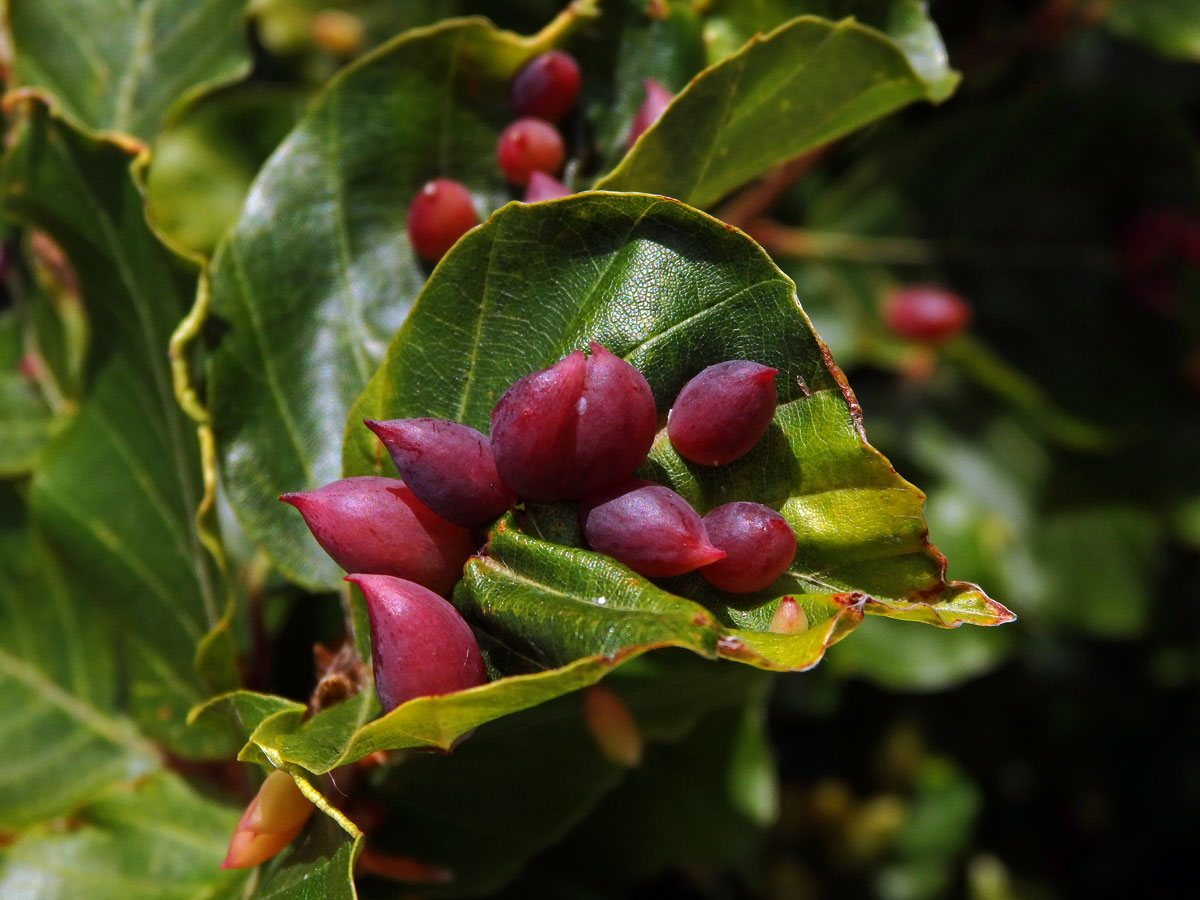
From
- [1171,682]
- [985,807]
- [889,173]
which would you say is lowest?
[985,807]

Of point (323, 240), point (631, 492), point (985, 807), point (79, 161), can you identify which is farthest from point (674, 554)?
point (985, 807)

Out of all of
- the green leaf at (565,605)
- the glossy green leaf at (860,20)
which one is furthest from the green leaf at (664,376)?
the glossy green leaf at (860,20)

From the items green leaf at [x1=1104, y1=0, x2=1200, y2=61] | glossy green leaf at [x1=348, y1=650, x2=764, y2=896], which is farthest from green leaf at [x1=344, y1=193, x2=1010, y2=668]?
green leaf at [x1=1104, y1=0, x2=1200, y2=61]

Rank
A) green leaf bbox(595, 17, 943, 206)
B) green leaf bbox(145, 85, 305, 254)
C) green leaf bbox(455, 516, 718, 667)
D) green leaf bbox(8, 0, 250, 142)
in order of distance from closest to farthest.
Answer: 1. green leaf bbox(455, 516, 718, 667)
2. green leaf bbox(595, 17, 943, 206)
3. green leaf bbox(8, 0, 250, 142)
4. green leaf bbox(145, 85, 305, 254)

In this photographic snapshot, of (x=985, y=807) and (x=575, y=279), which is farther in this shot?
(x=985, y=807)

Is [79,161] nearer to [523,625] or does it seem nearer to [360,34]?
[523,625]

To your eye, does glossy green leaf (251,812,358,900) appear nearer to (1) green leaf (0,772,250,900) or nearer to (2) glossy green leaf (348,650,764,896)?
(2) glossy green leaf (348,650,764,896)
